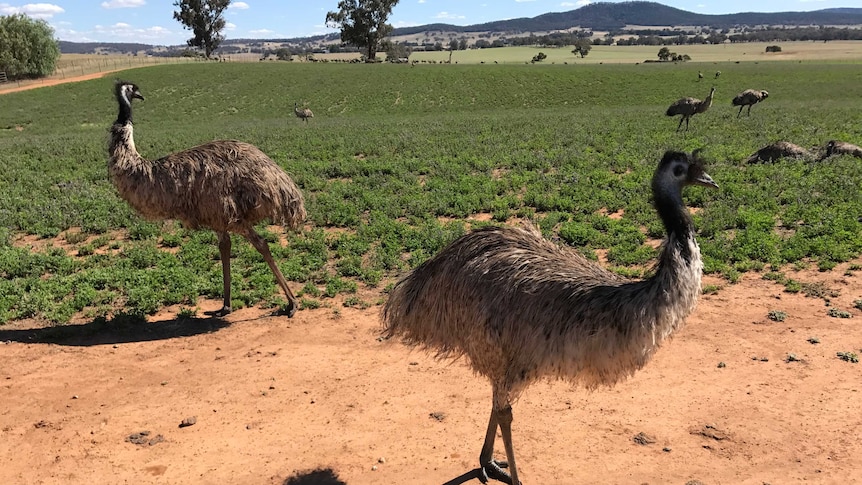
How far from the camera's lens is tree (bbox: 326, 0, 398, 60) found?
8325 cm

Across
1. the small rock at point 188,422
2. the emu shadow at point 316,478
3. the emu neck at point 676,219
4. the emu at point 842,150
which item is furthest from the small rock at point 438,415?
the emu at point 842,150

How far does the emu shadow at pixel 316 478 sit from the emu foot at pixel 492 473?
1.18m

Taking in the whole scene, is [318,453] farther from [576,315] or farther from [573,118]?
[573,118]

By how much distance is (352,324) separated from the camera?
26.8 feet

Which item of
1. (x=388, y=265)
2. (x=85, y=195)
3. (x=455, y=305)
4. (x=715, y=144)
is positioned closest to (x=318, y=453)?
(x=455, y=305)

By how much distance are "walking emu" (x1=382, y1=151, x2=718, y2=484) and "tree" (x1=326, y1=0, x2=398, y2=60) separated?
84377mm

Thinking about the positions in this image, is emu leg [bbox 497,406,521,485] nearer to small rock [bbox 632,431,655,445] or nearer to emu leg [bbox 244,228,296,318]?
small rock [bbox 632,431,655,445]

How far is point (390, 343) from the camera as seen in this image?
24.8 feet

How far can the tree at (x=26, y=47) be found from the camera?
190 ft

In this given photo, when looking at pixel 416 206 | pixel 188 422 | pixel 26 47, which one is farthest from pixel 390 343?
pixel 26 47

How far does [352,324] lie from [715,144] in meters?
15.0

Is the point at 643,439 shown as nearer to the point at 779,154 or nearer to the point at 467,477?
the point at 467,477

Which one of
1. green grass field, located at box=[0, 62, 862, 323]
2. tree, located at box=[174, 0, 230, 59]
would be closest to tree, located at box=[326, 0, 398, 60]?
tree, located at box=[174, 0, 230, 59]

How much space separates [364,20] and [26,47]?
41.0 metres
